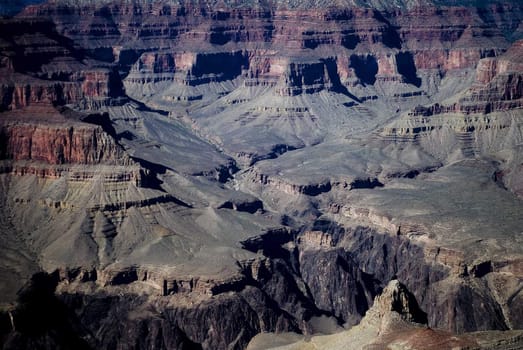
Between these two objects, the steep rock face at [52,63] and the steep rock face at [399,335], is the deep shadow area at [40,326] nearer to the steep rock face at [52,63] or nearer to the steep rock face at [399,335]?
the steep rock face at [399,335]

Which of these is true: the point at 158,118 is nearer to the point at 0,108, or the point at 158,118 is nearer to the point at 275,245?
the point at 0,108

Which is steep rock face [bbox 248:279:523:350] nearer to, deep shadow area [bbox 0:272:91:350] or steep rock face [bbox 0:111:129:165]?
deep shadow area [bbox 0:272:91:350]

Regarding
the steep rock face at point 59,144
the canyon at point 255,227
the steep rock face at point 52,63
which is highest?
the steep rock face at point 52,63

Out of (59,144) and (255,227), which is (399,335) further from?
(59,144)

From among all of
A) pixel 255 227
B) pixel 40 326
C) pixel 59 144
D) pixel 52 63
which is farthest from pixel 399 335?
pixel 52 63

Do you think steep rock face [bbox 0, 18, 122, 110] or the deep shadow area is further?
steep rock face [bbox 0, 18, 122, 110]

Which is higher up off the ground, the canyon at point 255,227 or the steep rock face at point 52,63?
the steep rock face at point 52,63

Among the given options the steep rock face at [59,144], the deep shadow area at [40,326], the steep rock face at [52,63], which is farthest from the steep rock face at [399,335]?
the steep rock face at [52,63]

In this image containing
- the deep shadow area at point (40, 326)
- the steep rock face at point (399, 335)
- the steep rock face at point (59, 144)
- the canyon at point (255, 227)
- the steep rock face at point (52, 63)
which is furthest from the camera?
the steep rock face at point (52, 63)

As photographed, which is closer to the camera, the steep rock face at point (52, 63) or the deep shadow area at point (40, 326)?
the deep shadow area at point (40, 326)

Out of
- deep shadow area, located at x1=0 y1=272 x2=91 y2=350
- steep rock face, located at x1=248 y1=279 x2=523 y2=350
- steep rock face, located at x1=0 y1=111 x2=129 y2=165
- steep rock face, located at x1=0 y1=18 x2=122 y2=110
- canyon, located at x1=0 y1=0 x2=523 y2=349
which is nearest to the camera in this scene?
steep rock face, located at x1=248 y1=279 x2=523 y2=350

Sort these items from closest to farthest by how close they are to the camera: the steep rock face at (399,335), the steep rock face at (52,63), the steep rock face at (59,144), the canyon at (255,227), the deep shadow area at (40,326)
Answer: the steep rock face at (399,335), the deep shadow area at (40,326), the canyon at (255,227), the steep rock face at (59,144), the steep rock face at (52,63)

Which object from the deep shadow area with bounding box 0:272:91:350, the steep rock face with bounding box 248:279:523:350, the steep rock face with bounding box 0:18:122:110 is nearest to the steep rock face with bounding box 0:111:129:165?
the steep rock face with bounding box 0:18:122:110
